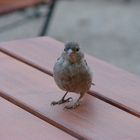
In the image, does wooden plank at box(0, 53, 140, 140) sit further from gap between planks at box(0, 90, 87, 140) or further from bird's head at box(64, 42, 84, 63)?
bird's head at box(64, 42, 84, 63)

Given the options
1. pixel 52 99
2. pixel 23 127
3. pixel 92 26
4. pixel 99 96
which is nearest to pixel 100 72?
pixel 99 96

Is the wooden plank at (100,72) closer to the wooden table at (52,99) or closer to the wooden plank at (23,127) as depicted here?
the wooden table at (52,99)

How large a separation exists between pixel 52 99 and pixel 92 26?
3186 mm

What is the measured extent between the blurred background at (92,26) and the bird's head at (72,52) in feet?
6.86

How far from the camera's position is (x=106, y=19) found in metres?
5.05

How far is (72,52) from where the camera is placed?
1.59 metres

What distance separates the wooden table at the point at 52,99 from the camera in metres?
1.52

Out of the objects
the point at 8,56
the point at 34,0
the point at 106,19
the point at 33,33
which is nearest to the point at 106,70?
the point at 8,56

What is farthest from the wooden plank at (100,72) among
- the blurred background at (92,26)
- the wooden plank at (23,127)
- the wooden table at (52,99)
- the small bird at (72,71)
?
the blurred background at (92,26)

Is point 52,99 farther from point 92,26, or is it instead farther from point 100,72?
point 92,26

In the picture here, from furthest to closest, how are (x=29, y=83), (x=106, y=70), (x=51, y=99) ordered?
1. (x=106, y=70)
2. (x=29, y=83)
3. (x=51, y=99)

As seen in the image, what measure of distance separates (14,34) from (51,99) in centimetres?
286

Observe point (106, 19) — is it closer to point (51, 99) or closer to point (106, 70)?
point (106, 70)

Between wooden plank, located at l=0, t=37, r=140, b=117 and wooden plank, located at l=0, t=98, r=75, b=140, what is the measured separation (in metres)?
0.28
